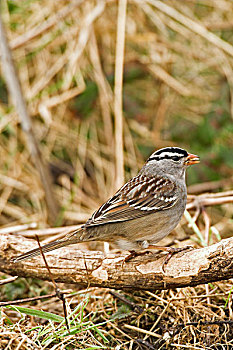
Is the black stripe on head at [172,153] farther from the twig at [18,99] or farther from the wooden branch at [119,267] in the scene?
the twig at [18,99]

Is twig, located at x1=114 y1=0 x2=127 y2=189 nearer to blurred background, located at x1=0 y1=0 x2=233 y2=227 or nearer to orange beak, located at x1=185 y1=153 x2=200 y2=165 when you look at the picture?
blurred background, located at x1=0 y1=0 x2=233 y2=227

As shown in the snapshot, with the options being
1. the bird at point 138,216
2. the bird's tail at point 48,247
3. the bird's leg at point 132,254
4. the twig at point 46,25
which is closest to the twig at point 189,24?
the twig at point 46,25

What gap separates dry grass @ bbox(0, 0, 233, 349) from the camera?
16.2ft

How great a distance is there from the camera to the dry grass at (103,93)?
4.95 metres

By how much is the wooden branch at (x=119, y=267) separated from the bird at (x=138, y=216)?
10 centimetres

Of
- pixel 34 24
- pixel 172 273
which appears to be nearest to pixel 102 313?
pixel 172 273

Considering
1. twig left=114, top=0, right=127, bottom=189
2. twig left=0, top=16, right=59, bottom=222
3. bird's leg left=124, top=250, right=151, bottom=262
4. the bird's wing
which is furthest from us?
twig left=114, top=0, right=127, bottom=189

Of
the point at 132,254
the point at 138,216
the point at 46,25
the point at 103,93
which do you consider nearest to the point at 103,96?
the point at 103,93

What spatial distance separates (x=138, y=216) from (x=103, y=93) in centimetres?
227

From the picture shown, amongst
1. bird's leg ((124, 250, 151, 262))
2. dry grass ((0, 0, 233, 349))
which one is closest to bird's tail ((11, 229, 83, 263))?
bird's leg ((124, 250, 151, 262))

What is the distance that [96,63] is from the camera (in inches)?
199

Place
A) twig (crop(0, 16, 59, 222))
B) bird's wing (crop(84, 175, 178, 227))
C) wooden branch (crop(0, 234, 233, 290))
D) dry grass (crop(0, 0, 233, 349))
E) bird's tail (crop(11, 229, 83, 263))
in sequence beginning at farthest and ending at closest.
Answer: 1. dry grass (crop(0, 0, 233, 349))
2. twig (crop(0, 16, 59, 222))
3. bird's wing (crop(84, 175, 178, 227))
4. bird's tail (crop(11, 229, 83, 263))
5. wooden branch (crop(0, 234, 233, 290))

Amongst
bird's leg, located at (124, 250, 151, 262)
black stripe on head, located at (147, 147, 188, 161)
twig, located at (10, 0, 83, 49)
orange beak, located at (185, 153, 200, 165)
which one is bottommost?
bird's leg, located at (124, 250, 151, 262)

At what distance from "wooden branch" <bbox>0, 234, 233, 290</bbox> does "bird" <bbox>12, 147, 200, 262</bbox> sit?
0.10 metres
